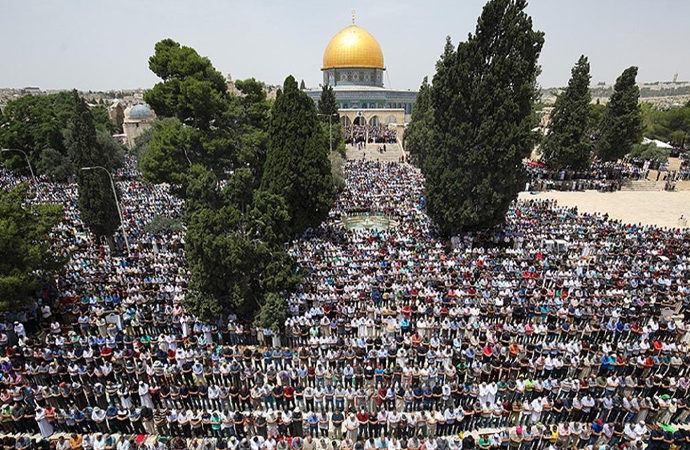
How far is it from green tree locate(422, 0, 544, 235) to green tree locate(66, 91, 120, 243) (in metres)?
16.6

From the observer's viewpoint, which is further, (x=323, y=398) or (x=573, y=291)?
(x=573, y=291)

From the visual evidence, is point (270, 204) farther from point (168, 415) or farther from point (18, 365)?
point (18, 365)

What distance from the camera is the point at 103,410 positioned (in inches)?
374

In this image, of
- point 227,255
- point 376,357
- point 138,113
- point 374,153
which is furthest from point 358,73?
point 376,357

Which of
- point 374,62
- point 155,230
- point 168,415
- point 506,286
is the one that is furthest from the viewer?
point 374,62

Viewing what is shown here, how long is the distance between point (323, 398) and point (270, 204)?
7.13 metres

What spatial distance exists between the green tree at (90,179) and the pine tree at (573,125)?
33.1 meters

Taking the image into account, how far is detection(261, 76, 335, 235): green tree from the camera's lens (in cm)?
1856

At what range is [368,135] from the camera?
53094mm

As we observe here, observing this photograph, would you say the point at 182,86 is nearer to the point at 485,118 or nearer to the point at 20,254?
the point at 20,254

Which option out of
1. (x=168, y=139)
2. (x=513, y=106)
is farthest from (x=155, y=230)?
(x=513, y=106)

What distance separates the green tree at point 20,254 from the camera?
1227 centimetres

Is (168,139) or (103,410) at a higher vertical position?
(168,139)

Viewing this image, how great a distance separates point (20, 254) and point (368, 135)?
147 feet
